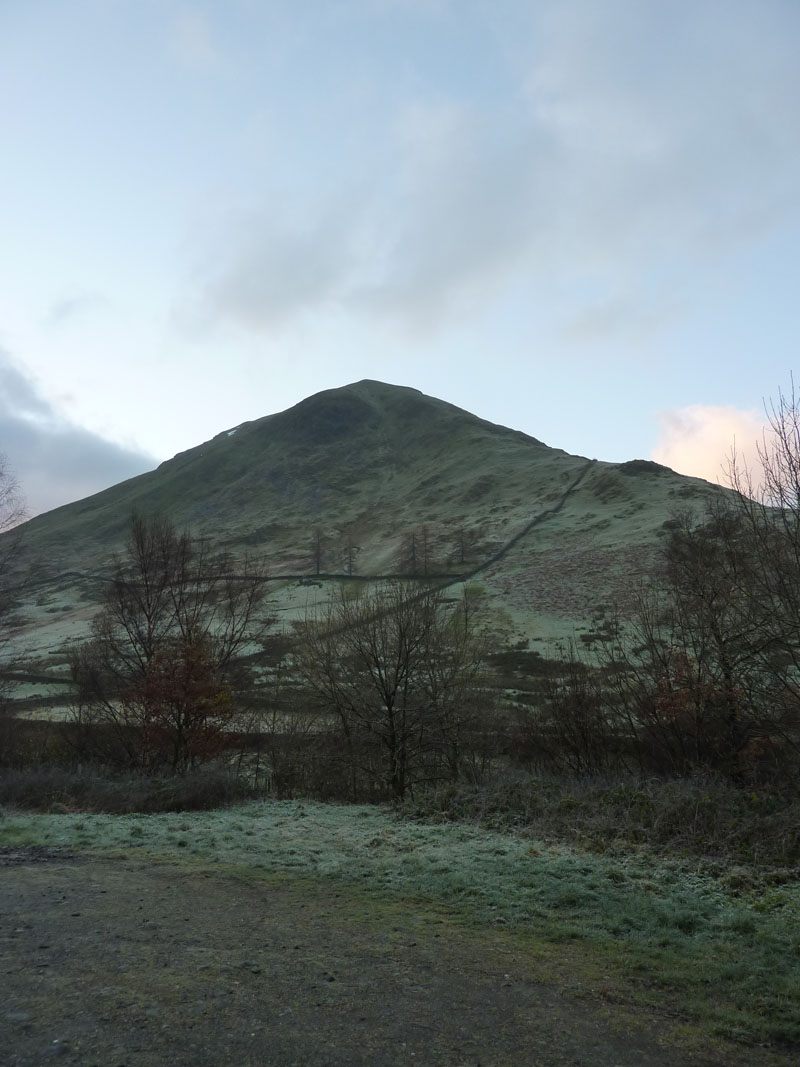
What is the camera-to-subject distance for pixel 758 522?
16375mm

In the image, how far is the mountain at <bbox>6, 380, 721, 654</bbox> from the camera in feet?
261

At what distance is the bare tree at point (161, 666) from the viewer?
85.1 ft

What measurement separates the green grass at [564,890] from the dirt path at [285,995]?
0.83 meters

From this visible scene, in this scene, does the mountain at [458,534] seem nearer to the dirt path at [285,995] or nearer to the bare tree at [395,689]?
the bare tree at [395,689]

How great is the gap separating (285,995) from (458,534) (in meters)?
118

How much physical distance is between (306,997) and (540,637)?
5895cm

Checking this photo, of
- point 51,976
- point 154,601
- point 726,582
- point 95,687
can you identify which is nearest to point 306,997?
point 51,976

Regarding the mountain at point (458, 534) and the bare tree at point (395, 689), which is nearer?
the bare tree at point (395, 689)

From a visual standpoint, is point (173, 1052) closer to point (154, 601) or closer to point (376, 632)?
point (376, 632)

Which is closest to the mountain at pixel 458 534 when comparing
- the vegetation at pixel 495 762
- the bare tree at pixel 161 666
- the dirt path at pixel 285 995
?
the bare tree at pixel 161 666

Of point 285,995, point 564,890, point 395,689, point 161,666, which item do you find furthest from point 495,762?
point 285,995

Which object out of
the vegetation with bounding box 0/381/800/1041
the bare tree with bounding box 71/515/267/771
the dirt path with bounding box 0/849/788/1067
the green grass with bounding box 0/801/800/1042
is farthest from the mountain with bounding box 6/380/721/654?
the dirt path with bounding box 0/849/788/1067

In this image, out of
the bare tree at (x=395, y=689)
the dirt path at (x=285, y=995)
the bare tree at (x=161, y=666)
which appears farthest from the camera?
the bare tree at (x=161, y=666)

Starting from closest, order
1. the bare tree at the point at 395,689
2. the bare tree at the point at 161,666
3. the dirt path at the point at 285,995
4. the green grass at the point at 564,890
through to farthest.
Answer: the dirt path at the point at 285,995 → the green grass at the point at 564,890 → the bare tree at the point at 395,689 → the bare tree at the point at 161,666
